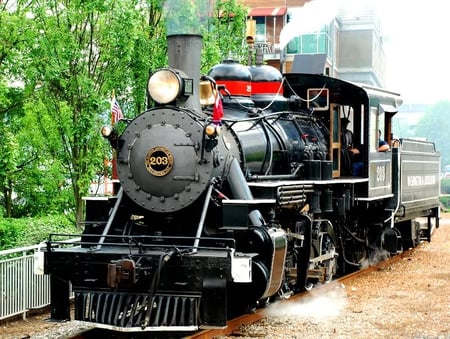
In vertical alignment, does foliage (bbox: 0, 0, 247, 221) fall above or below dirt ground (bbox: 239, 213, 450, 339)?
above

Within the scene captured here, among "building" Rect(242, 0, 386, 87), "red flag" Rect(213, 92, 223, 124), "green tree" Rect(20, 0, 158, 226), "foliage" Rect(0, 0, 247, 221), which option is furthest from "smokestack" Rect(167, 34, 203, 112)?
"building" Rect(242, 0, 386, 87)

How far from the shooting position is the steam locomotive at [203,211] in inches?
321

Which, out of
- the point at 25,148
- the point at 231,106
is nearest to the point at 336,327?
the point at 231,106

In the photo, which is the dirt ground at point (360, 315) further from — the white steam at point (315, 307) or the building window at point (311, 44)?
the building window at point (311, 44)

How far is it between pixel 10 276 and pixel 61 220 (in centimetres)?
396

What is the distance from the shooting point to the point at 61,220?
13.9m

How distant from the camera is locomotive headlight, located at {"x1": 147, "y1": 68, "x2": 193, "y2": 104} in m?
8.88

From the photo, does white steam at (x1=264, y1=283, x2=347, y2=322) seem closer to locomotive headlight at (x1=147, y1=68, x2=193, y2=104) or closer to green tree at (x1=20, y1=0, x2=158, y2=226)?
locomotive headlight at (x1=147, y1=68, x2=193, y2=104)

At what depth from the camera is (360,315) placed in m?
10.3

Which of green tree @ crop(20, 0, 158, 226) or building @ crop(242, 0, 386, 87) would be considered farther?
building @ crop(242, 0, 386, 87)

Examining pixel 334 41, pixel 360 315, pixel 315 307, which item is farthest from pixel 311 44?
pixel 360 315

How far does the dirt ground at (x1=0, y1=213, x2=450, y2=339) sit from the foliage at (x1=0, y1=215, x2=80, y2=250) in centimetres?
195

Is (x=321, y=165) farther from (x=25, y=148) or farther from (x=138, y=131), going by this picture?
(x=25, y=148)

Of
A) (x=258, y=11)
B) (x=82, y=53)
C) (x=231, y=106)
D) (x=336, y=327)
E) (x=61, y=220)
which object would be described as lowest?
(x=336, y=327)
